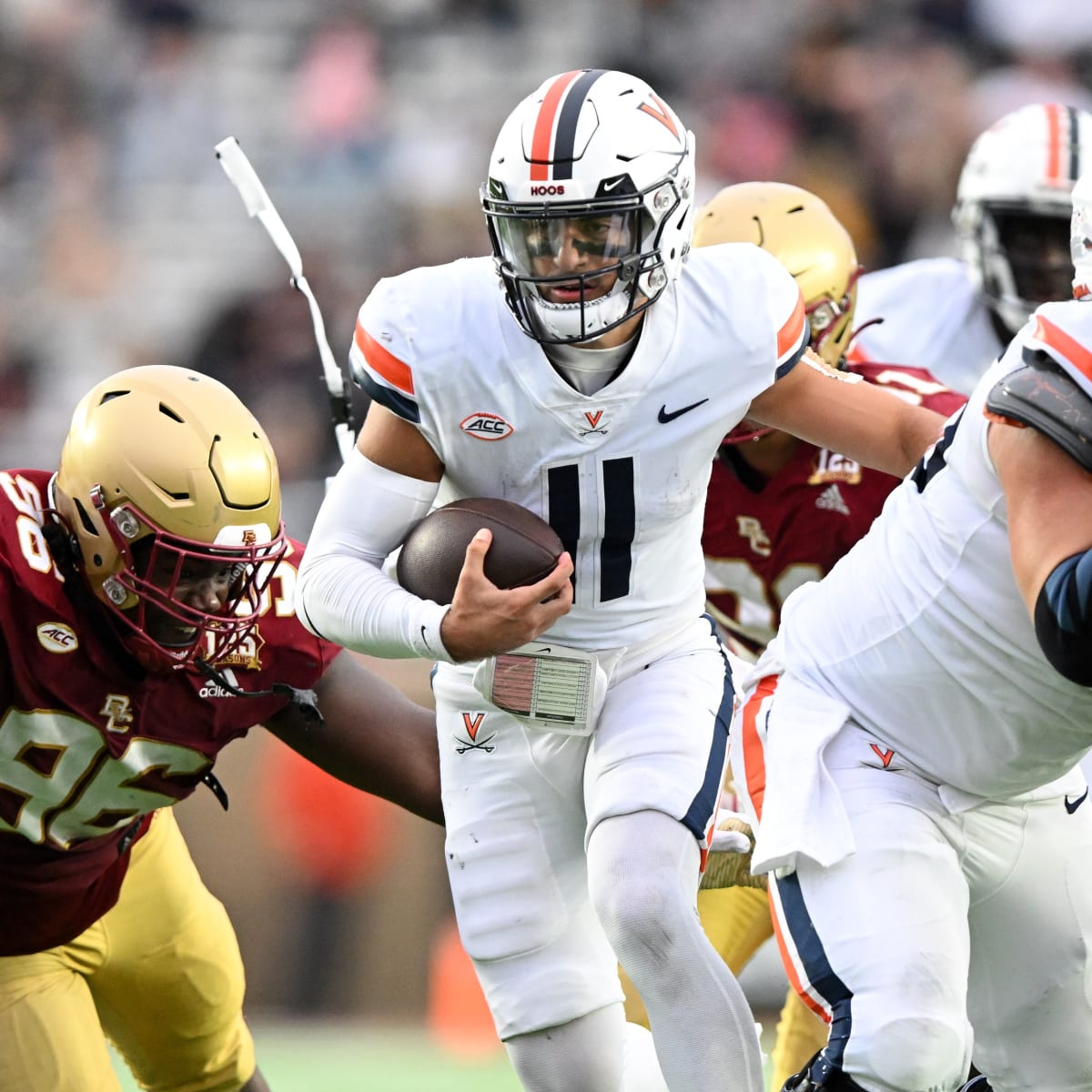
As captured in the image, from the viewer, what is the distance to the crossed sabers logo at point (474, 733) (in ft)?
10.3

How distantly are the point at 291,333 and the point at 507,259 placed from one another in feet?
16.3

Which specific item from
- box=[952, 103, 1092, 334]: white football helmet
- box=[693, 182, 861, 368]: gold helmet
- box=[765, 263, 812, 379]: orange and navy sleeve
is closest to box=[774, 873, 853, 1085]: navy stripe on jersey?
box=[765, 263, 812, 379]: orange and navy sleeve

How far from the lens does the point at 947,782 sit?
2.70 meters

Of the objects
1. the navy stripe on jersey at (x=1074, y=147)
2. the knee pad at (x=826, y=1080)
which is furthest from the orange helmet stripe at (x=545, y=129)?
the navy stripe on jersey at (x=1074, y=147)

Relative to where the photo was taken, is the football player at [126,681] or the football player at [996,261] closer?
the football player at [126,681]

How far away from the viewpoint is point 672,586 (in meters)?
3.16

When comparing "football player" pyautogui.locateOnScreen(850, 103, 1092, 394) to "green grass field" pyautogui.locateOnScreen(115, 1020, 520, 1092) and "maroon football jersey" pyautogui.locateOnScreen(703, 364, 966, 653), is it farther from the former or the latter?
"green grass field" pyautogui.locateOnScreen(115, 1020, 520, 1092)

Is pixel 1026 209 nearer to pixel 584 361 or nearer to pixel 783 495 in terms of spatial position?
pixel 783 495

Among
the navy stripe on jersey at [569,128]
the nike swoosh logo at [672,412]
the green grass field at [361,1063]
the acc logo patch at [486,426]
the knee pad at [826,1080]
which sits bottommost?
the green grass field at [361,1063]

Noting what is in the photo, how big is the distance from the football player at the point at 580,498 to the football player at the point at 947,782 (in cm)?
24

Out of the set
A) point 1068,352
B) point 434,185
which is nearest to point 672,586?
point 1068,352

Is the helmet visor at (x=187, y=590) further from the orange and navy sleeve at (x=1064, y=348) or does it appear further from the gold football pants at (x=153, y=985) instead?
the orange and navy sleeve at (x=1064, y=348)

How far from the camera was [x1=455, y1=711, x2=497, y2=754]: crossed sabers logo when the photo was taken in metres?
3.13

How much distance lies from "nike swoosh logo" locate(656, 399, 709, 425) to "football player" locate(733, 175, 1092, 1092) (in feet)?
1.18
